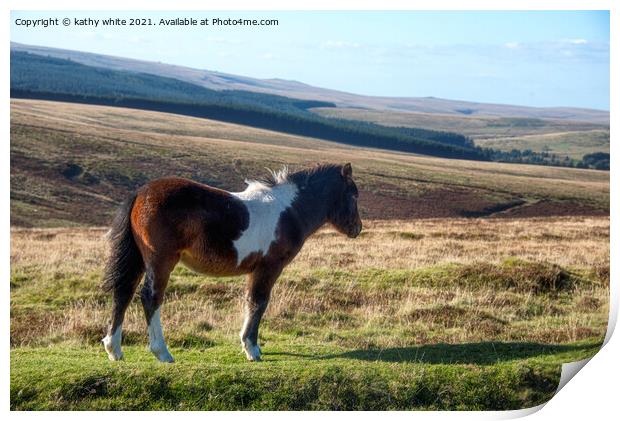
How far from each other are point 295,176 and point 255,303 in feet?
6.76

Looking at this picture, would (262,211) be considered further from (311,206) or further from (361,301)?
(361,301)

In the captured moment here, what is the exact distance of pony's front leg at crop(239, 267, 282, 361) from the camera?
32.2 feet

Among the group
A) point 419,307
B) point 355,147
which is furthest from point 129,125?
point 419,307

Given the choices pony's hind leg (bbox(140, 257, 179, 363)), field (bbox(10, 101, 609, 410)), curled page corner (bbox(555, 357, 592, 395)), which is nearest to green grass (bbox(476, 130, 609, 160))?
field (bbox(10, 101, 609, 410))

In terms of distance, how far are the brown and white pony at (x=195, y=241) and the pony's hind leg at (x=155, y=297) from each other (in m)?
0.01

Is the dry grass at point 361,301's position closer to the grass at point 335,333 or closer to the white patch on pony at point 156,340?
the grass at point 335,333

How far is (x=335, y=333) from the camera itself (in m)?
11.8

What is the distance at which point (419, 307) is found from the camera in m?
13.1

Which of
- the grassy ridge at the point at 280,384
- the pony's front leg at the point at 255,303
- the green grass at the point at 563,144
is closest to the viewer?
the grassy ridge at the point at 280,384

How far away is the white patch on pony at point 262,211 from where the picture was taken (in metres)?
9.67

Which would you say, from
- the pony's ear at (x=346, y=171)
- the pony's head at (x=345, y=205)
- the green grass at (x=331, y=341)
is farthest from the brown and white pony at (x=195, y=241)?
the pony's ear at (x=346, y=171)

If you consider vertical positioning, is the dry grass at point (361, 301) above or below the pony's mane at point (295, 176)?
below

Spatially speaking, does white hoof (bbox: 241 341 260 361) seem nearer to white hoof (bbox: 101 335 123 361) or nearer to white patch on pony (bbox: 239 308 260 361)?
white patch on pony (bbox: 239 308 260 361)
